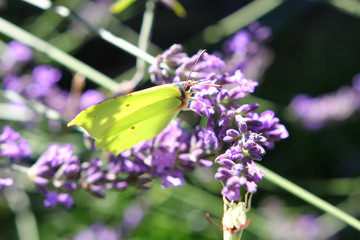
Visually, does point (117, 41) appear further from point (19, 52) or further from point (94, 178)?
point (19, 52)

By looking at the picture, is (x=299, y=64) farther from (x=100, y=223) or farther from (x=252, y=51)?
(x=100, y=223)

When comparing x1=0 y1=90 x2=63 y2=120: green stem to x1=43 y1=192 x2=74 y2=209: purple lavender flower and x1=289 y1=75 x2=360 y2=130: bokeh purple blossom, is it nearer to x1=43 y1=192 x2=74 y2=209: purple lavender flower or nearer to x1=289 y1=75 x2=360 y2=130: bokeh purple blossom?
x1=43 y1=192 x2=74 y2=209: purple lavender flower

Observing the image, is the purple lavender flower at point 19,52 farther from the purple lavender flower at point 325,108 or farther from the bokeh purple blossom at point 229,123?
the purple lavender flower at point 325,108

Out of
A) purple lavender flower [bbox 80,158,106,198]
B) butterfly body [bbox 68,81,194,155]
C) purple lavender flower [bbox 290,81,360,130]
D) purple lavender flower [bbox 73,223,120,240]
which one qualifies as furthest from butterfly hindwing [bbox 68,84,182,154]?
purple lavender flower [bbox 290,81,360,130]

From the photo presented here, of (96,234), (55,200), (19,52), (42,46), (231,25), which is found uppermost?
(231,25)

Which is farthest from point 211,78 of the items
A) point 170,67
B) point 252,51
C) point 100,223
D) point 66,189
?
point 100,223

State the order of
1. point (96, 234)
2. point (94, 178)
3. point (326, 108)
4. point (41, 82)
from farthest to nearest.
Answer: point (326, 108) < point (96, 234) < point (41, 82) < point (94, 178)

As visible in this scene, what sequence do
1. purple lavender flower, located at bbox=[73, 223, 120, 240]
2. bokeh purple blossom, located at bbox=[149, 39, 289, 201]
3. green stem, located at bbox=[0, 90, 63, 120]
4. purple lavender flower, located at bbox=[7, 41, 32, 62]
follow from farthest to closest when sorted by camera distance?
1. purple lavender flower, located at bbox=[73, 223, 120, 240]
2. purple lavender flower, located at bbox=[7, 41, 32, 62]
3. green stem, located at bbox=[0, 90, 63, 120]
4. bokeh purple blossom, located at bbox=[149, 39, 289, 201]

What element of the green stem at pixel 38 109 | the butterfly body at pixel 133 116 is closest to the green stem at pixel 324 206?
the butterfly body at pixel 133 116

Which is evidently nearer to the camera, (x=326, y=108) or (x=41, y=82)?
→ (x=41, y=82)

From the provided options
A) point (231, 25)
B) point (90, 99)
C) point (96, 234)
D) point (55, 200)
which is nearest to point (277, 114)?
point (231, 25)
